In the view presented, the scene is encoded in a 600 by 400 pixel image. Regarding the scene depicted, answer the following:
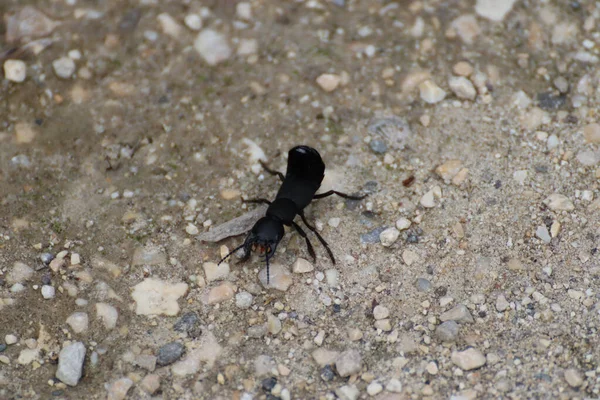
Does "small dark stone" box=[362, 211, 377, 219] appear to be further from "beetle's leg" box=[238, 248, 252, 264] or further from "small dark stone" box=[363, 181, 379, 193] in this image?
"beetle's leg" box=[238, 248, 252, 264]

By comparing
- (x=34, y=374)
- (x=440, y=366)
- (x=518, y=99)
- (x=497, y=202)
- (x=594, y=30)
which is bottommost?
(x=34, y=374)

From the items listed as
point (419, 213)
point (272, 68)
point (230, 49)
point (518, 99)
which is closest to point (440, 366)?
point (419, 213)

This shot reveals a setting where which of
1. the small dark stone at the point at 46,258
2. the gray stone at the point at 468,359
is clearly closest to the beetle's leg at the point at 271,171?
the small dark stone at the point at 46,258

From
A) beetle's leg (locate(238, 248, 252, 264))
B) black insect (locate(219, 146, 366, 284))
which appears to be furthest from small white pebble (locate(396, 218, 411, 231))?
beetle's leg (locate(238, 248, 252, 264))

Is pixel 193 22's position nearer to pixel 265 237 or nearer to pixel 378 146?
pixel 378 146

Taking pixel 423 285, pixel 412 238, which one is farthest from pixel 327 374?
pixel 412 238

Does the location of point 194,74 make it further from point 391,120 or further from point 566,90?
point 566,90

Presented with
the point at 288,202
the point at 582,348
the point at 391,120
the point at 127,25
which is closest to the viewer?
the point at 582,348
